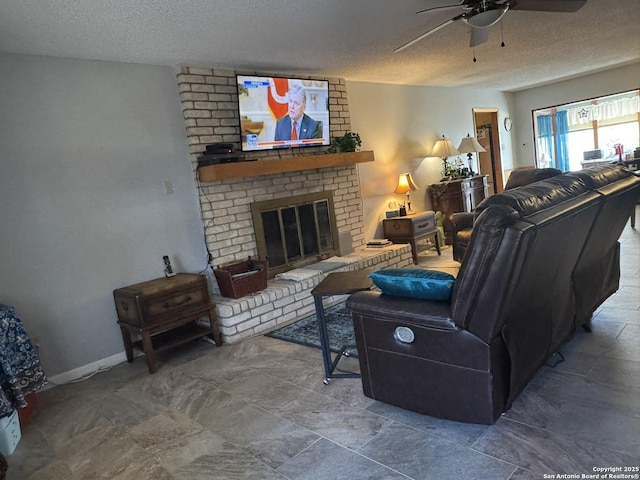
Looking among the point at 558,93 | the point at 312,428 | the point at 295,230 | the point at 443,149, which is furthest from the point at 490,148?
the point at 312,428

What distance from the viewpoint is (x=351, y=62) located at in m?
4.43

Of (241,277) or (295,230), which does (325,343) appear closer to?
(241,277)

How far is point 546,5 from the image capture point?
2824 millimetres

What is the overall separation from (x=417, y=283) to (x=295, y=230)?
2.61 metres

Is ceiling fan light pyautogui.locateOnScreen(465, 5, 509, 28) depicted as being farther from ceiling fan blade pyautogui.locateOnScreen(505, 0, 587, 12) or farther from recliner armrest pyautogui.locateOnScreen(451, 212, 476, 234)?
recliner armrest pyautogui.locateOnScreen(451, 212, 476, 234)

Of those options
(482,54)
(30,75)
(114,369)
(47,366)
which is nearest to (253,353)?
(114,369)

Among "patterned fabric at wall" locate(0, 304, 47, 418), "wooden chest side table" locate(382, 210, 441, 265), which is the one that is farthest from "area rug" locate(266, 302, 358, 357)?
"wooden chest side table" locate(382, 210, 441, 265)

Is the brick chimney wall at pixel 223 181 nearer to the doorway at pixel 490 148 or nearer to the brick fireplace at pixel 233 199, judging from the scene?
the brick fireplace at pixel 233 199

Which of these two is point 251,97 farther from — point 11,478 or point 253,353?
point 11,478

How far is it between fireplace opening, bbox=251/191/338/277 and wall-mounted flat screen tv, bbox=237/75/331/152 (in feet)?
1.84

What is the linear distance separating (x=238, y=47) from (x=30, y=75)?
56.3 inches

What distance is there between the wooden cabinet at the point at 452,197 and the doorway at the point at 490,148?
219 centimetres

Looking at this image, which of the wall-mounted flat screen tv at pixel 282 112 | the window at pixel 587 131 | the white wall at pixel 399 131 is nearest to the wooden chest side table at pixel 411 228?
the white wall at pixel 399 131

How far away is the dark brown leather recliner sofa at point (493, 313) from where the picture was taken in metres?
1.72
